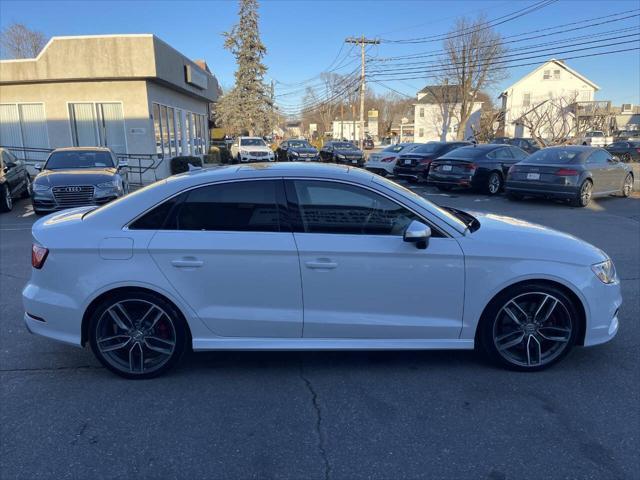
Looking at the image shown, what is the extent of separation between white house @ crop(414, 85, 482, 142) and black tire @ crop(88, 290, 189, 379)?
57198 millimetres

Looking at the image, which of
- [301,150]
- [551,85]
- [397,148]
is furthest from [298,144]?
[551,85]

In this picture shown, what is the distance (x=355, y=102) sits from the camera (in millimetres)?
84062

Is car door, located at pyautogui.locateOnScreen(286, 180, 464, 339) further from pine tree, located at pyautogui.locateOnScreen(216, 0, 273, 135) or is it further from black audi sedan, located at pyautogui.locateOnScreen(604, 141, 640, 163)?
pine tree, located at pyautogui.locateOnScreen(216, 0, 273, 135)

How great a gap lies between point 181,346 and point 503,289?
240 cm

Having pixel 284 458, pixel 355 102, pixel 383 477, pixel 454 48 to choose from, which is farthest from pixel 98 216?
pixel 355 102

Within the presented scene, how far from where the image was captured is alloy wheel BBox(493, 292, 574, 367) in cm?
353

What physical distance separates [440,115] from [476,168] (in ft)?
187

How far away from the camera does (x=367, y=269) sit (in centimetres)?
335

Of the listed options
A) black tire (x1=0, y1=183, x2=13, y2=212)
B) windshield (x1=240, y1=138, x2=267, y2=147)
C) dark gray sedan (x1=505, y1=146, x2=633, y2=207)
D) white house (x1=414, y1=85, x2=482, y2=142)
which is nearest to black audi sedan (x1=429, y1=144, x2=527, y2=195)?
dark gray sedan (x1=505, y1=146, x2=633, y2=207)

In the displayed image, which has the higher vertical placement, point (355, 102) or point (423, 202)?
point (355, 102)

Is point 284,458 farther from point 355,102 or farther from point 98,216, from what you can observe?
point 355,102

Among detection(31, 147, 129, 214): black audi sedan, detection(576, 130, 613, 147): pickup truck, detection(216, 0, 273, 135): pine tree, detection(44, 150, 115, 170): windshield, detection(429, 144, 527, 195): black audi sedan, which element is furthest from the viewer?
detection(216, 0, 273, 135): pine tree

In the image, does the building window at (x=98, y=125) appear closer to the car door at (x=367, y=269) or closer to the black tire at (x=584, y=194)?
the black tire at (x=584, y=194)

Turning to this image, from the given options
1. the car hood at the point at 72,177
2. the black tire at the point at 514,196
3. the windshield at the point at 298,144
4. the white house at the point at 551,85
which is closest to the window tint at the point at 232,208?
the car hood at the point at 72,177
